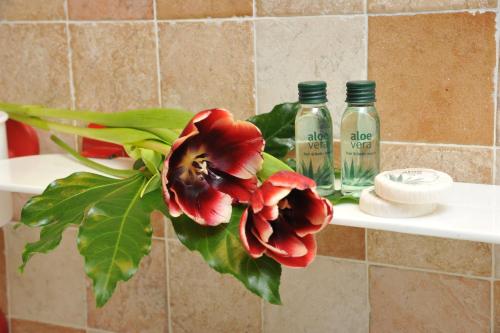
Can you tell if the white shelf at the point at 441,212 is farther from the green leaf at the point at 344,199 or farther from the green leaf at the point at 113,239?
the green leaf at the point at 113,239

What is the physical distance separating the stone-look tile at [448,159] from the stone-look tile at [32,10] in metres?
0.57

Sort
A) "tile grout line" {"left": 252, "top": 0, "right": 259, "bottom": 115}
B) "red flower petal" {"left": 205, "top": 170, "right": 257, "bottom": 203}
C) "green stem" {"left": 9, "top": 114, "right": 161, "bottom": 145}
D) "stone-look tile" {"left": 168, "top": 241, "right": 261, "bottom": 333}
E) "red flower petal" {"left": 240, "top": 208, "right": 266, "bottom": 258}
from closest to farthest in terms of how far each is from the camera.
Result: "red flower petal" {"left": 240, "top": 208, "right": 266, "bottom": 258}
"red flower petal" {"left": 205, "top": 170, "right": 257, "bottom": 203}
"green stem" {"left": 9, "top": 114, "right": 161, "bottom": 145}
"tile grout line" {"left": 252, "top": 0, "right": 259, "bottom": 115}
"stone-look tile" {"left": 168, "top": 241, "right": 261, "bottom": 333}

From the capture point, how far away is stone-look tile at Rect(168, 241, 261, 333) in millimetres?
1175

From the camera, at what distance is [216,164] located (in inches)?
33.4

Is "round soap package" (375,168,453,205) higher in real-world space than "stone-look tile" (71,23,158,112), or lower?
lower

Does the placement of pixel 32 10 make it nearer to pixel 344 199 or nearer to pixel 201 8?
pixel 201 8

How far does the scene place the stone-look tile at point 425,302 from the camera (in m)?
1.01

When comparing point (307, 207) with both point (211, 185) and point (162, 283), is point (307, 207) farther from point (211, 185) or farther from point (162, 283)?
point (162, 283)

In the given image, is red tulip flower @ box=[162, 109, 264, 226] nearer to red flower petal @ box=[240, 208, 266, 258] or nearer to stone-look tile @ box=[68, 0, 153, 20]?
red flower petal @ box=[240, 208, 266, 258]

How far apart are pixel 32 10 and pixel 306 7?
484mm

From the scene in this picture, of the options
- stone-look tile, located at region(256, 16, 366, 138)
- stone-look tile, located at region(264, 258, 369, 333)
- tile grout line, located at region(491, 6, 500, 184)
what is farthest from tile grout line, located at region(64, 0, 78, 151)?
tile grout line, located at region(491, 6, 500, 184)

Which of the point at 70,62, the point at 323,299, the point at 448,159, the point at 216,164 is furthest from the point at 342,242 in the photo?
the point at 70,62

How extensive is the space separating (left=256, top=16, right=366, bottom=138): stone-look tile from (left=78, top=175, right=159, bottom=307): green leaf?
11.9 inches

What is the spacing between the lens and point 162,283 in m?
1.24
